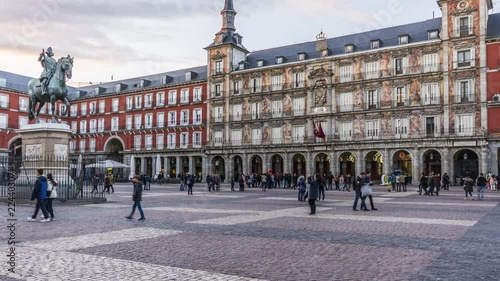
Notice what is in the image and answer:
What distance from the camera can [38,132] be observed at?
56.9ft

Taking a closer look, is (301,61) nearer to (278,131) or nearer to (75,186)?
(278,131)

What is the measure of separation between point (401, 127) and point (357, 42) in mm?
11985

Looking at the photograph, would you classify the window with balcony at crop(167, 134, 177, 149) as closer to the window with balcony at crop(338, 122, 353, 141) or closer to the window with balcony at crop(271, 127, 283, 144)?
the window with balcony at crop(271, 127, 283, 144)

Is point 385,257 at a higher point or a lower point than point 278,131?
lower

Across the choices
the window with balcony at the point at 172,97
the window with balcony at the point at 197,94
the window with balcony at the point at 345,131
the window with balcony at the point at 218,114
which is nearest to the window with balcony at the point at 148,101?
the window with balcony at the point at 172,97

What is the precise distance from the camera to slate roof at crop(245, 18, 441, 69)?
45719mm

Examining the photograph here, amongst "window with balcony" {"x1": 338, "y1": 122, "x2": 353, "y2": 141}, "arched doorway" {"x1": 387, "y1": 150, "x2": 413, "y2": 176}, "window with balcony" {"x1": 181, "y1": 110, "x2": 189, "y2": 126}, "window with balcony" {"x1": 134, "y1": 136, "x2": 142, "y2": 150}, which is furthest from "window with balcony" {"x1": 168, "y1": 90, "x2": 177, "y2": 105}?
"arched doorway" {"x1": 387, "y1": 150, "x2": 413, "y2": 176}

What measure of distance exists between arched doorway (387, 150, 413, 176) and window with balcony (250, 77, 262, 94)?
17720mm

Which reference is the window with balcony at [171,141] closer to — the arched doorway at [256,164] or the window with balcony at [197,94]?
the window with balcony at [197,94]

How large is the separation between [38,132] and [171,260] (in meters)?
12.8

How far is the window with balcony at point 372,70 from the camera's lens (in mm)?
45219

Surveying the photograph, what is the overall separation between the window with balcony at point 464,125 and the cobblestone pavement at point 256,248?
2962cm

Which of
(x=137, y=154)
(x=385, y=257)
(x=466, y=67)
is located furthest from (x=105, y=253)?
(x=137, y=154)

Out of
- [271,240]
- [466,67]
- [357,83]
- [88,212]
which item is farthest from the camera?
[357,83]
